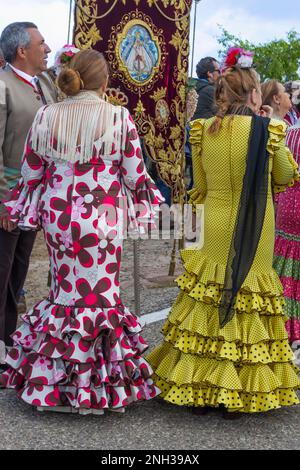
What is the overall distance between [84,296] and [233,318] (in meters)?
0.74

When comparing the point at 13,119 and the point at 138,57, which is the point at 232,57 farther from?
the point at 138,57

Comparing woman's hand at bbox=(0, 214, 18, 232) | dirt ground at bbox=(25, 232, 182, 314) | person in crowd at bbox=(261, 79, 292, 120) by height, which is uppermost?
person in crowd at bbox=(261, 79, 292, 120)

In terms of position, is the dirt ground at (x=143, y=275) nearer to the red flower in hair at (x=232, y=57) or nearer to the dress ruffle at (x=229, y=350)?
the dress ruffle at (x=229, y=350)

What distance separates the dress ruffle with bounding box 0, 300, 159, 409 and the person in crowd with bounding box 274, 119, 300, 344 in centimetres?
146

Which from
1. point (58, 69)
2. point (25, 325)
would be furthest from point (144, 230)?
point (58, 69)

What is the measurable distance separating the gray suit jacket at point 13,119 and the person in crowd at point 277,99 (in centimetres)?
160

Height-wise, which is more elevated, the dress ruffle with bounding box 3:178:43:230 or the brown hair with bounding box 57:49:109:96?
the brown hair with bounding box 57:49:109:96

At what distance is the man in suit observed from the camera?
461cm

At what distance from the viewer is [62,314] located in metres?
4.04

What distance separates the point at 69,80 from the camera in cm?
396

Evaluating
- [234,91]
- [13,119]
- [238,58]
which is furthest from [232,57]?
[13,119]

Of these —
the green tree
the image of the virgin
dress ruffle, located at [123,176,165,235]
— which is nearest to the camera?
dress ruffle, located at [123,176,165,235]

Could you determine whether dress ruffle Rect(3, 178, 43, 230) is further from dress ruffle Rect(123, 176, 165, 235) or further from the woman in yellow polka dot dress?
the woman in yellow polka dot dress

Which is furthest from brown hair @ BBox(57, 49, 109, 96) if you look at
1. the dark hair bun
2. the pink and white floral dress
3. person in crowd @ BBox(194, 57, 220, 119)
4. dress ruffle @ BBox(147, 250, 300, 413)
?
person in crowd @ BBox(194, 57, 220, 119)
